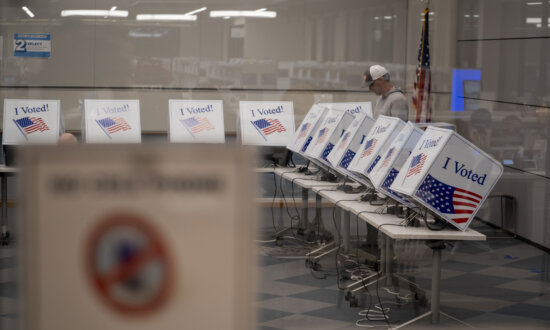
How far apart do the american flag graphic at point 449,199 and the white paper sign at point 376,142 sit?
1.85 feet

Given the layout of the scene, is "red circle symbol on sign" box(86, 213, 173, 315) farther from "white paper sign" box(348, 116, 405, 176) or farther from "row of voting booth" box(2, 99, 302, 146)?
"white paper sign" box(348, 116, 405, 176)

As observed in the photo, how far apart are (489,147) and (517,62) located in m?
0.60

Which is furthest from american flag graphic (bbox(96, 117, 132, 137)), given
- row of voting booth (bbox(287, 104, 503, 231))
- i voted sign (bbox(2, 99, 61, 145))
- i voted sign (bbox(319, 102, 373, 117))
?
i voted sign (bbox(319, 102, 373, 117))

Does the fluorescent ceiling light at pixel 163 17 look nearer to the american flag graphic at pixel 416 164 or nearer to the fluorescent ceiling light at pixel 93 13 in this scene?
the fluorescent ceiling light at pixel 93 13

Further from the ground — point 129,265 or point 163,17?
point 163,17

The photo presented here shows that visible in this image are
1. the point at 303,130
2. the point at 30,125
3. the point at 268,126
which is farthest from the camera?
the point at 303,130

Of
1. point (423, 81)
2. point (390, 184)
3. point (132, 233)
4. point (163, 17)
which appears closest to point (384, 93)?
point (423, 81)

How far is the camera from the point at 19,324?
1200mm

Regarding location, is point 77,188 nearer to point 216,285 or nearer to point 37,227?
point 37,227

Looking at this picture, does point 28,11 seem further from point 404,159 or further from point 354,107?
point 404,159

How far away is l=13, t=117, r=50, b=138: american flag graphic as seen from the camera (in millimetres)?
4656

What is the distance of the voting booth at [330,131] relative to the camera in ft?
17.0

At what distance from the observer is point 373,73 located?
5.16m

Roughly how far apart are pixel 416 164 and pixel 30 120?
2.17 m
